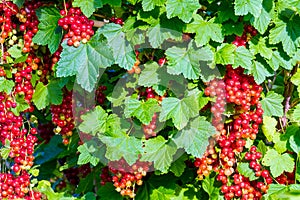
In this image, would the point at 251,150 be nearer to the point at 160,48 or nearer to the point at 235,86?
the point at 235,86

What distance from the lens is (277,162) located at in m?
1.96

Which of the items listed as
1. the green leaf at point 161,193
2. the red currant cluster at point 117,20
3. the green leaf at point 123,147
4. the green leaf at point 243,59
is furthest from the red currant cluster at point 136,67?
the green leaf at point 161,193

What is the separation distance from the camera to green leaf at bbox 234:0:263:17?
168 cm

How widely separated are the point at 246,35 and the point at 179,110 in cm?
39

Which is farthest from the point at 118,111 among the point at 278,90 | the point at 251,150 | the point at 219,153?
the point at 278,90

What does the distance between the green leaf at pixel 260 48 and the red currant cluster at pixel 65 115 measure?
766 mm

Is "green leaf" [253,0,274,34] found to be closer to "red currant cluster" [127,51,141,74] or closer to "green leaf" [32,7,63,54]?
"red currant cluster" [127,51,141,74]

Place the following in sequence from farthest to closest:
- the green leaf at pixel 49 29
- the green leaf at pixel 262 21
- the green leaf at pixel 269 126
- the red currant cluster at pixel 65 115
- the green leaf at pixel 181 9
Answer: the red currant cluster at pixel 65 115, the green leaf at pixel 269 126, the green leaf at pixel 49 29, the green leaf at pixel 262 21, the green leaf at pixel 181 9

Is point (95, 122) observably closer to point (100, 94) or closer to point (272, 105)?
point (100, 94)

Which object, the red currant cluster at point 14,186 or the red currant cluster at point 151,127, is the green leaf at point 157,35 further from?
the red currant cluster at point 14,186

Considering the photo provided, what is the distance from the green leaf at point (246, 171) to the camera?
77.1 inches

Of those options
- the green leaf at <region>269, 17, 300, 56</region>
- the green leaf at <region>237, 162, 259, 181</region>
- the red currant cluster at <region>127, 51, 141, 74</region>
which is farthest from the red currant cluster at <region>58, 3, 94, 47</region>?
the green leaf at <region>237, 162, 259, 181</region>

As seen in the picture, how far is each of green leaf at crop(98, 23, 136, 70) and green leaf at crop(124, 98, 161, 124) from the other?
13cm

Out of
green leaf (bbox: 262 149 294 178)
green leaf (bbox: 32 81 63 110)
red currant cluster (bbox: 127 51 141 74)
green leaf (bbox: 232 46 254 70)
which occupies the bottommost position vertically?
green leaf (bbox: 262 149 294 178)
